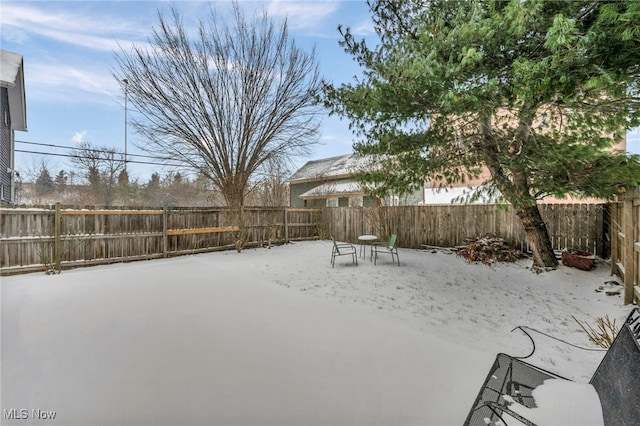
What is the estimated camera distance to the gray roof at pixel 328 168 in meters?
14.7

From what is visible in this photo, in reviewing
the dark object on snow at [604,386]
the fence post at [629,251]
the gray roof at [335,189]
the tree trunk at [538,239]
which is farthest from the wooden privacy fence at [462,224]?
the dark object on snow at [604,386]

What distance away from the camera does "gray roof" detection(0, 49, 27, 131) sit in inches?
280

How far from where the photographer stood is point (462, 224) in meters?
7.86

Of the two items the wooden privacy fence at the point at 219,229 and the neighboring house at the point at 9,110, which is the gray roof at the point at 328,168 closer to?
the wooden privacy fence at the point at 219,229

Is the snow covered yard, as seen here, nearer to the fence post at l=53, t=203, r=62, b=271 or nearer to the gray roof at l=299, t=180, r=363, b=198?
the fence post at l=53, t=203, r=62, b=271

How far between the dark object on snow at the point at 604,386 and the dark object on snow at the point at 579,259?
467 centimetres

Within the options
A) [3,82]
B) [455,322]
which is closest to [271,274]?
[455,322]

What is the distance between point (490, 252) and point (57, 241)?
382 inches

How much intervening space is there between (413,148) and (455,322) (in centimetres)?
268

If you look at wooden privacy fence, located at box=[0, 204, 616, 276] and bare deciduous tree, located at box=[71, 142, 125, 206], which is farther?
bare deciduous tree, located at box=[71, 142, 125, 206]

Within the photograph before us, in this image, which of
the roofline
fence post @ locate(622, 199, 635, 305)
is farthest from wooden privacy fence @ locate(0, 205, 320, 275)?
fence post @ locate(622, 199, 635, 305)

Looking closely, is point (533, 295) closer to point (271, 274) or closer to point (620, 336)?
point (620, 336)

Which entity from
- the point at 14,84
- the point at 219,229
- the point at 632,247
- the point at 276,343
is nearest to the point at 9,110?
the point at 14,84

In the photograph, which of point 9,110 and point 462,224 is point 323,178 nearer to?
point 462,224
